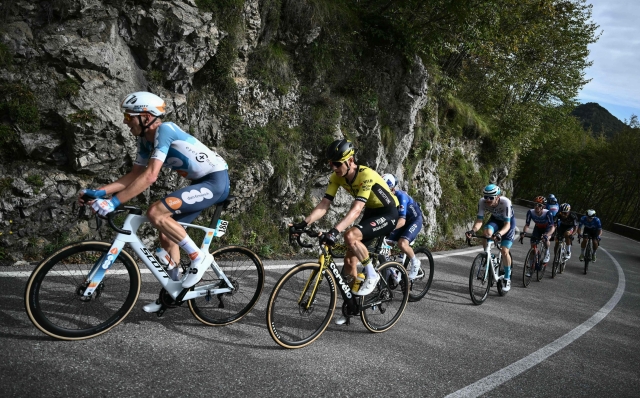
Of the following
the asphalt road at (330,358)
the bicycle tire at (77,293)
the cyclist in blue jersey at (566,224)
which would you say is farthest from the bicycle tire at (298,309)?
the cyclist in blue jersey at (566,224)

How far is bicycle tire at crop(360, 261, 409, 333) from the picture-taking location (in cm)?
486

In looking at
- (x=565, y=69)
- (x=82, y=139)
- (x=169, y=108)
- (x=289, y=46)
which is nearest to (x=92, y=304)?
(x=82, y=139)

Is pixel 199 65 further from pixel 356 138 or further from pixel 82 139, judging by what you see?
pixel 356 138

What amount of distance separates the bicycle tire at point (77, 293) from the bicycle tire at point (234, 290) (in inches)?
26.1

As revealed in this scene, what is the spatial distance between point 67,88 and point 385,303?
578 centimetres

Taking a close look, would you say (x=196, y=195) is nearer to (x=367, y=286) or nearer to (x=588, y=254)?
(x=367, y=286)

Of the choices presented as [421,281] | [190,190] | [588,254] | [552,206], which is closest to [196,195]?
[190,190]

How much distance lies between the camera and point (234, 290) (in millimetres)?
4348

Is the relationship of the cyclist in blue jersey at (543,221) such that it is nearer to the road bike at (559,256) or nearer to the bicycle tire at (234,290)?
the road bike at (559,256)

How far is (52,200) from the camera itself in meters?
6.21

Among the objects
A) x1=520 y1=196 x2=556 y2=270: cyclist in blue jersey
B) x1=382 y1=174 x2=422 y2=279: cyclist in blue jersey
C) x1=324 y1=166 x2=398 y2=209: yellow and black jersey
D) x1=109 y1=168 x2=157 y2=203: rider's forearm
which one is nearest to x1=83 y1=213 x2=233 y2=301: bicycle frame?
x1=109 y1=168 x2=157 y2=203: rider's forearm

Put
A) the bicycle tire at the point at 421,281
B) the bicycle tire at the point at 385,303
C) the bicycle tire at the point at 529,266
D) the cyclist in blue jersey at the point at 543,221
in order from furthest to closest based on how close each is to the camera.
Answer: the cyclist in blue jersey at the point at 543,221 < the bicycle tire at the point at 529,266 < the bicycle tire at the point at 421,281 < the bicycle tire at the point at 385,303

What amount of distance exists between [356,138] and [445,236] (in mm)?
5786

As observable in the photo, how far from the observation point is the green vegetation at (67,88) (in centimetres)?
646
